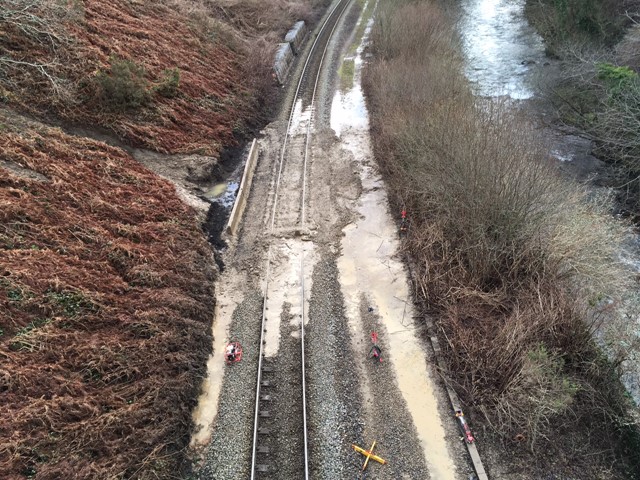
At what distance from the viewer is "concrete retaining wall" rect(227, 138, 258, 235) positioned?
15.8 metres

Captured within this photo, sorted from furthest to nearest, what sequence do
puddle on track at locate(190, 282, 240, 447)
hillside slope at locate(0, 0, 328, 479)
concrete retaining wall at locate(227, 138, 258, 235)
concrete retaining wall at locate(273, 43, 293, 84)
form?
concrete retaining wall at locate(273, 43, 293, 84), concrete retaining wall at locate(227, 138, 258, 235), puddle on track at locate(190, 282, 240, 447), hillside slope at locate(0, 0, 328, 479)

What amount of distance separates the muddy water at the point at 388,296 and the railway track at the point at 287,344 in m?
1.72

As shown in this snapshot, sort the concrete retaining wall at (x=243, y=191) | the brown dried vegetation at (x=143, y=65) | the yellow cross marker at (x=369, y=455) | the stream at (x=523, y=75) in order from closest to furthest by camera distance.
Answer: the yellow cross marker at (x=369, y=455), the stream at (x=523, y=75), the concrete retaining wall at (x=243, y=191), the brown dried vegetation at (x=143, y=65)

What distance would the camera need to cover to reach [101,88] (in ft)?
55.6

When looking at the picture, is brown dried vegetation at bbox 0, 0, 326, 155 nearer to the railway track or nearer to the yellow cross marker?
the railway track

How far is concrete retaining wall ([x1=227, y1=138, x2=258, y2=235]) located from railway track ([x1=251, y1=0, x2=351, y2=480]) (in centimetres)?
128

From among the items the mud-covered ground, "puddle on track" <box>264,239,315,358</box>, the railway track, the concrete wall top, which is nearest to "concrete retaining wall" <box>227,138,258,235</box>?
the mud-covered ground

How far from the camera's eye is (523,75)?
86.7ft

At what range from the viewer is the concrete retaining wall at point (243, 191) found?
1580 cm

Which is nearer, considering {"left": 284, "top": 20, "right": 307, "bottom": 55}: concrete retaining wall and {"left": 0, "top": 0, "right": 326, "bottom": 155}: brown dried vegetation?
{"left": 0, "top": 0, "right": 326, "bottom": 155}: brown dried vegetation

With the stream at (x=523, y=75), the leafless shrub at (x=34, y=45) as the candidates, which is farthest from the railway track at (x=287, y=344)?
the leafless shrub at (x=34, y=45)

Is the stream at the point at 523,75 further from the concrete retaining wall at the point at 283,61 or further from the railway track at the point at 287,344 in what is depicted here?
the concrete retaining wall at the point at 283,61

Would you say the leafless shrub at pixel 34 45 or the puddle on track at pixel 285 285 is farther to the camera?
the leafless shrub at pixel 34 45

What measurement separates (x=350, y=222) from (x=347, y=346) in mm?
6041
